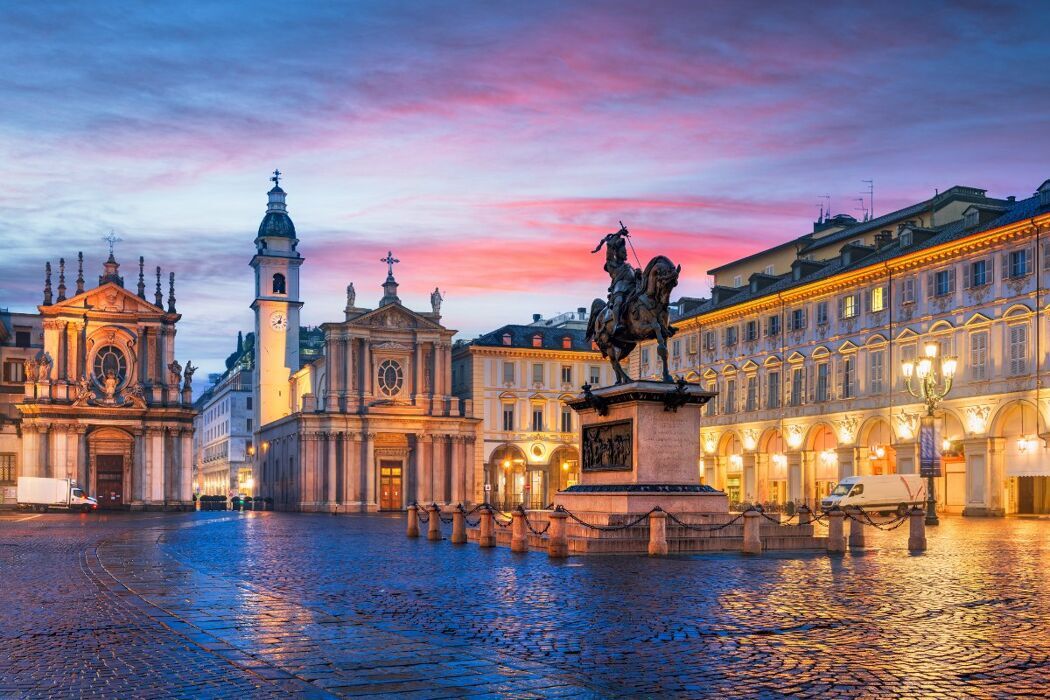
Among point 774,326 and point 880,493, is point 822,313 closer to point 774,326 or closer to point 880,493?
point 774,326

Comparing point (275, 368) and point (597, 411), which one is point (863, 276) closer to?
point (597, 411)

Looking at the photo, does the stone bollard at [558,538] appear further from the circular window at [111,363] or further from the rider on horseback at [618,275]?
the circular window at [111,363]

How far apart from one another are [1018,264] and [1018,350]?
3865 millimetres

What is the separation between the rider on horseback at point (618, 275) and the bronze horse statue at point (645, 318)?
11 centimetres

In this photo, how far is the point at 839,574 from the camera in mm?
22469

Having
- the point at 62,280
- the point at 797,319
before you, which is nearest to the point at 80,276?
the point at 62,280

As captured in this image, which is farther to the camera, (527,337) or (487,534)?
(527,337)

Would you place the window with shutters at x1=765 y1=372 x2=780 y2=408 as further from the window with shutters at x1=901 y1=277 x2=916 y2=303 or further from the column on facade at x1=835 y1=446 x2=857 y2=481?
the window with shutters at x1=901 y1=277 x2=916 y2=303

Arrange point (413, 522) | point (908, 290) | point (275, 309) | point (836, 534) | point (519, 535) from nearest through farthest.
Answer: point (836, 534)
point (519, 535)
point (413, 522)
point (908, 290)
point (275, 309)

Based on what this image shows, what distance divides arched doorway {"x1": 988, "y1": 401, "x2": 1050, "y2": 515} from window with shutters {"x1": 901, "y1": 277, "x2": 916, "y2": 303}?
8568 millimetres

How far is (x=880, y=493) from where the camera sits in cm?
5628

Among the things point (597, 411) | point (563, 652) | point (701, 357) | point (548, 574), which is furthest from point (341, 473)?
point (563, 652)

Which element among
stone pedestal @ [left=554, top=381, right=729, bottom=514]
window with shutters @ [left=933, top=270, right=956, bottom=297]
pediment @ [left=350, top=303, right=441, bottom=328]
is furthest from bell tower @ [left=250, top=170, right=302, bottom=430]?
stone pedestal @ [left=554, top=381, right=729, bottom=514]

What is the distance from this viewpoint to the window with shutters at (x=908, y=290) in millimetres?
62750
